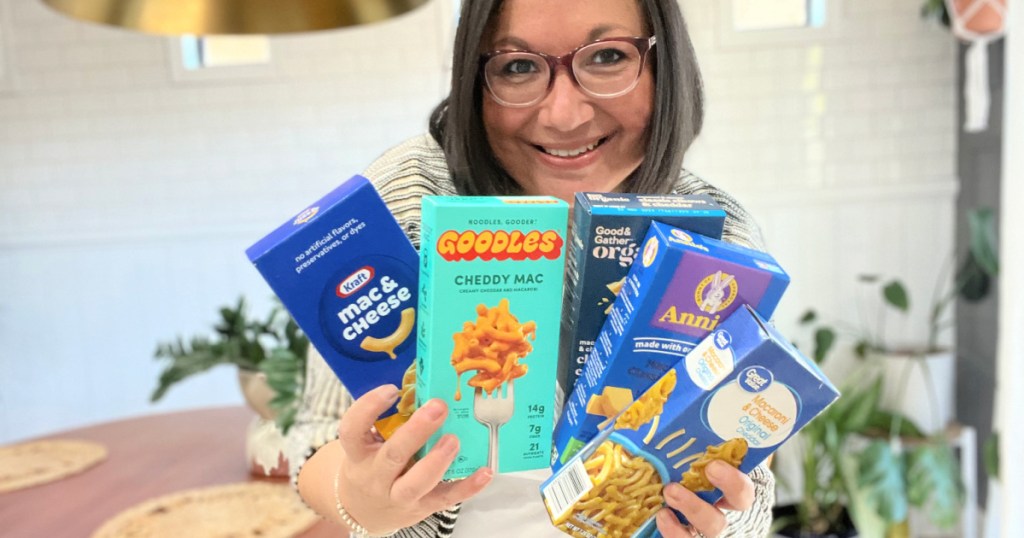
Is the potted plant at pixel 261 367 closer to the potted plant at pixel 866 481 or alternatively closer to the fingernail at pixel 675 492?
the fingernail at pixel 675 492

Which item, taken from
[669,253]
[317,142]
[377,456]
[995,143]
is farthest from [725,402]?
[317,142]

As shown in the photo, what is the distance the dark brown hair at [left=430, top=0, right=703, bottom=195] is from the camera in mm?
847

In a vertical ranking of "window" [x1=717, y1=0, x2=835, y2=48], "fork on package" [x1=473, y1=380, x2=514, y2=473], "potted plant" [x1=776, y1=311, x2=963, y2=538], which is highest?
"window" [x1=717, y1=0, x2=835, y2=48]

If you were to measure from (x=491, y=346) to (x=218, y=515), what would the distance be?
913 mm

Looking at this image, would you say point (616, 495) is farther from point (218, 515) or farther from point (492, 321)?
point (218, 515)

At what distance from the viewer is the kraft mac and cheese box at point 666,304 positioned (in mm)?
600

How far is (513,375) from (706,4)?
248 centimetres

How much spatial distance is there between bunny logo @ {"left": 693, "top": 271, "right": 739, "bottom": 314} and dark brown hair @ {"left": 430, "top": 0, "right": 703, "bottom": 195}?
31 centimetres

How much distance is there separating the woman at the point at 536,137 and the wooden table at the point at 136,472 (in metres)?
0.49

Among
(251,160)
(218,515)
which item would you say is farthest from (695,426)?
(251,160)

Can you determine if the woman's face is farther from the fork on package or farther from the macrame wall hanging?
the macrame wall hanging

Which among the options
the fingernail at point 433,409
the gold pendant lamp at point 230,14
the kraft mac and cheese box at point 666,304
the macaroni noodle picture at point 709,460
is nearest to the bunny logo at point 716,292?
the kraft mac and cheese box at point 666,304

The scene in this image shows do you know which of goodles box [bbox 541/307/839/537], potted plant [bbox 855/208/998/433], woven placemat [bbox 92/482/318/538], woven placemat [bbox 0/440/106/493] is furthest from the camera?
potted plant [bbox 855/208/998/433]

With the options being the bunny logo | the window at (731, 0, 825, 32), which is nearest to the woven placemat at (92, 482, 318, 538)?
the bunny logo
